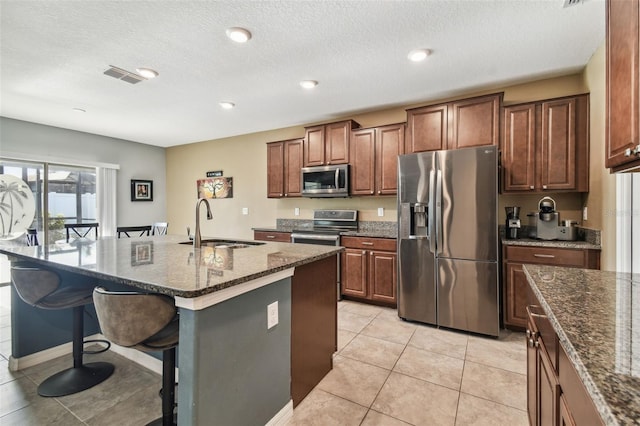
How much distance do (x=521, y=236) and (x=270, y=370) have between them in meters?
2.95

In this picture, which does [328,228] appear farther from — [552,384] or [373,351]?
[552,384]

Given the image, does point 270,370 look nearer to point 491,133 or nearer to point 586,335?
point 586,335

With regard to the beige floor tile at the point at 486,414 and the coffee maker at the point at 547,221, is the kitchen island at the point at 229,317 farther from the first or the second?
the coffee maker at the point at 547,221

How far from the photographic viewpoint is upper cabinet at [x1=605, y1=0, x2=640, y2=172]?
3.51 feet

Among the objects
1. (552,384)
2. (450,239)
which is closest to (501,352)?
(450,239)

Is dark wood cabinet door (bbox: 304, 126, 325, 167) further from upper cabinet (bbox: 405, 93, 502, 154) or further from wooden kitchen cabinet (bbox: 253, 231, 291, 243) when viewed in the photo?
upper cabinet (bbox: 405, 93, 502, 154)

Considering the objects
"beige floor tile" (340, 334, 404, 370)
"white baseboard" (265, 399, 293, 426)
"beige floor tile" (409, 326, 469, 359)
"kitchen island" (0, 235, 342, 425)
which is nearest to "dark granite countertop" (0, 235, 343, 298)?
"kitchen island" (0, 235, 342, 425)

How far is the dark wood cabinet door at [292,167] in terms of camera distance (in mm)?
4379

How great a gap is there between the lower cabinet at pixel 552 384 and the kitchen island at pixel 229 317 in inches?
45.2

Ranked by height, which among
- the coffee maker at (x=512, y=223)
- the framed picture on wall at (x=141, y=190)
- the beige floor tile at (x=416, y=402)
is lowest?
the beige floor tile at (x=416, y=402)

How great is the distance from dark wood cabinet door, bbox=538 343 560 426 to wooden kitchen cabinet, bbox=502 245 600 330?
1.71 metres

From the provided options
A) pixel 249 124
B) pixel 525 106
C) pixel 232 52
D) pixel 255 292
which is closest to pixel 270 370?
pixel 255 292

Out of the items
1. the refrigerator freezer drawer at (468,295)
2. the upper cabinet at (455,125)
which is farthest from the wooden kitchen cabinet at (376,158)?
the refrigerator freezer drawer at (468,295)

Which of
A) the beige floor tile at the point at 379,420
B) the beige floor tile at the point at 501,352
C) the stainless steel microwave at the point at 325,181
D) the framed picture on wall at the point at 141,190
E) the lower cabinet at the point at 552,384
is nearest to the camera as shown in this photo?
the lower cabinet at the point at 552,384
